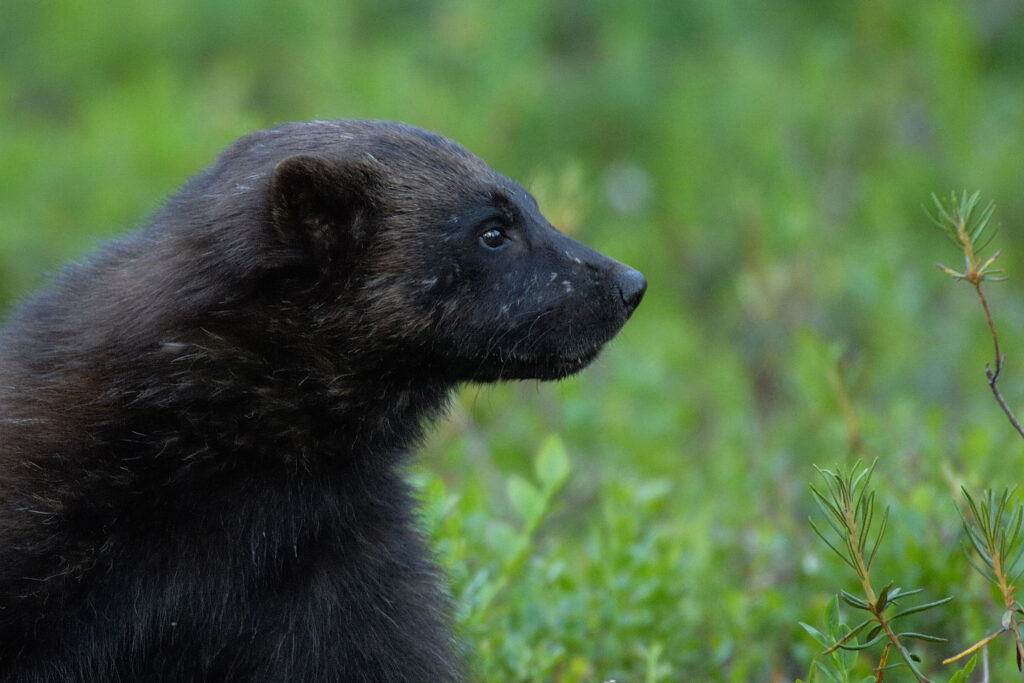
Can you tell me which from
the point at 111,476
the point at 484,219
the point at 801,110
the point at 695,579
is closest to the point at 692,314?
the point at 801,110

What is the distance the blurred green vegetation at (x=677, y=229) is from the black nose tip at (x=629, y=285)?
0.81m

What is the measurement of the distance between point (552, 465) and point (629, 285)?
65 centimetres

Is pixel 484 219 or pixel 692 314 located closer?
pixel 484 219

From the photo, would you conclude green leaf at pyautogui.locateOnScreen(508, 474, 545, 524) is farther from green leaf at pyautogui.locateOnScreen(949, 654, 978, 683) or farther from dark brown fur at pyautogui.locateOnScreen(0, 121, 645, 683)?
green leaf at pyautogui.locateOnScreen(949, 654, 978, 683)

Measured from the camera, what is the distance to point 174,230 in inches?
119

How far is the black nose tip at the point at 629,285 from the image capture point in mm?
3227

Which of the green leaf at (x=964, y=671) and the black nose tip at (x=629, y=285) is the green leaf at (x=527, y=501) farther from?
the green leaf at (x=964, y=671)

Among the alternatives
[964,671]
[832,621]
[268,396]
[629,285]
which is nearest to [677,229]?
[629,285]

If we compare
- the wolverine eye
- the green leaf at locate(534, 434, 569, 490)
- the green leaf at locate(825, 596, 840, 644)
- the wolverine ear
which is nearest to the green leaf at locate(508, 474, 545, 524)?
the green leaf at locate(534, 434, 569, 490)

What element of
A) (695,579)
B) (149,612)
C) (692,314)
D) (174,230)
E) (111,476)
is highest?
(174,230)

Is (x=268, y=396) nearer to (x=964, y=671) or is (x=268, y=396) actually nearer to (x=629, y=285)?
(x=629, y=285)

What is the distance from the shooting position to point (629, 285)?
3232mm

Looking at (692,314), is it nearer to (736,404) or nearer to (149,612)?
(736,404)

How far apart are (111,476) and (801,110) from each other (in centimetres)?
679
